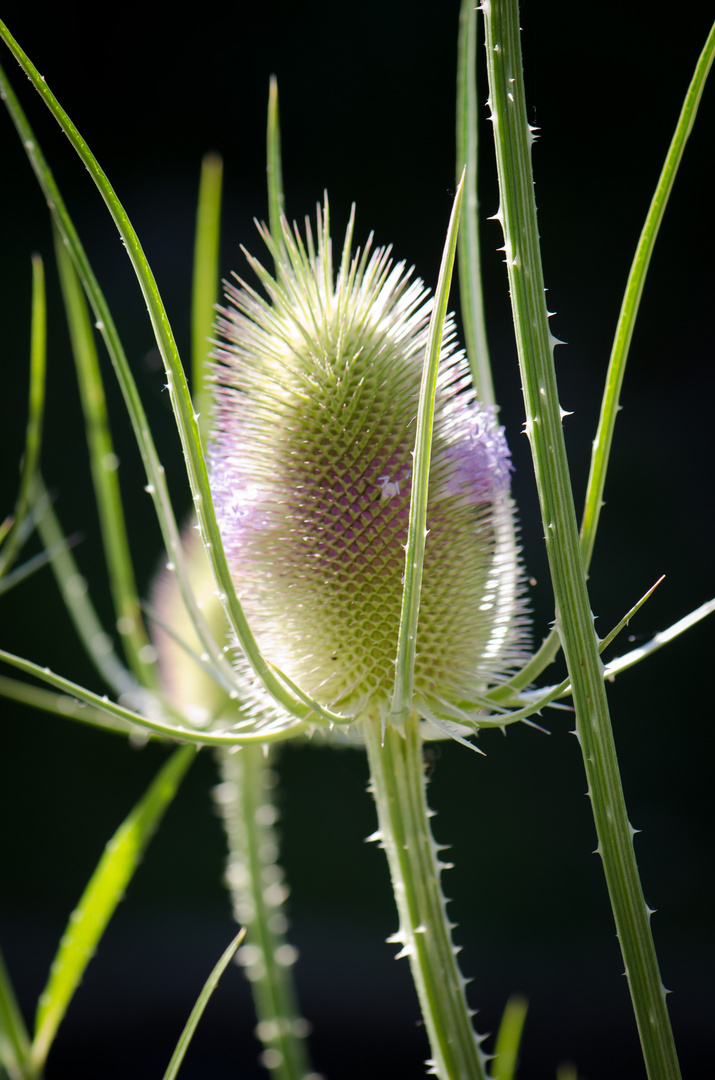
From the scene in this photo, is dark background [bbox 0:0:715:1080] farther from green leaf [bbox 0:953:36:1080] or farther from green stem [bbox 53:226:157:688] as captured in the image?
green leaf [bbox 0:953:36:1080]

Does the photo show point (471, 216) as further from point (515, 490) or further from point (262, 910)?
point (515, 490)

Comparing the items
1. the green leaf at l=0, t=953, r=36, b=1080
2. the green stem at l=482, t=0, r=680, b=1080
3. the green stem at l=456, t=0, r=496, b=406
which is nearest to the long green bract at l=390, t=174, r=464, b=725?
the green stem at l=482, t=0, r=680, b=1080

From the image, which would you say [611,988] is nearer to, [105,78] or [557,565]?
[557,565]

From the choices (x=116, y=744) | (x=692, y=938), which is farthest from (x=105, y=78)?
(x=692, y=938)

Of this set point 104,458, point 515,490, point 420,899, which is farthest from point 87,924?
point 515,490

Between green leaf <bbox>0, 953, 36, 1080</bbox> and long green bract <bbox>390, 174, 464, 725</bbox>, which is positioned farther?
green leaf <bbox>0, 953, 36, 1080</bbox>
